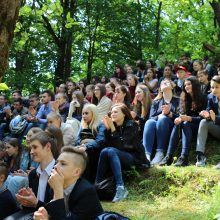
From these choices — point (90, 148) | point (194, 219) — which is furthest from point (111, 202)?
point (194, 219)

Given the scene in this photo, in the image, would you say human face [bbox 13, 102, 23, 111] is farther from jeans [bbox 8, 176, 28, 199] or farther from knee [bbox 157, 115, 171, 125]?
jeans [bbox 8, 176, 28, 199]

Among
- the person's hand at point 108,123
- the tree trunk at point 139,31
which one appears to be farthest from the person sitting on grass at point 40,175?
the tree trunk at point 139,31

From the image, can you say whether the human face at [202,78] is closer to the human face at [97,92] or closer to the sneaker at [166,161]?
the human face at [97,92]

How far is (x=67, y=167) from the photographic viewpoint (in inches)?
136

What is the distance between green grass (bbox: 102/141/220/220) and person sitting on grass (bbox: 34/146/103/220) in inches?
56.9

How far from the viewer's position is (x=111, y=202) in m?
5.50

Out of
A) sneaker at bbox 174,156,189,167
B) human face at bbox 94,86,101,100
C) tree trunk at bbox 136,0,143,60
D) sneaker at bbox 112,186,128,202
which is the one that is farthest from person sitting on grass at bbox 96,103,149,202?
tree trunk at bbox 136,0,143,60

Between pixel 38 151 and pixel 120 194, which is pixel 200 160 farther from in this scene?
pixel 38 151

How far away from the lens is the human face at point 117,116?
6098 millimetres

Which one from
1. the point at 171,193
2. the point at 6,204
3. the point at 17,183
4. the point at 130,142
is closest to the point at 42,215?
the point at 6,204

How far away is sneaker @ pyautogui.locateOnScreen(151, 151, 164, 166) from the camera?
641cm

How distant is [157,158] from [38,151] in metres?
2.56

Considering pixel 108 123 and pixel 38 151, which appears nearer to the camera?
pixel 38 151

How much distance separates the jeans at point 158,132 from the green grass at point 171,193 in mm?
594
